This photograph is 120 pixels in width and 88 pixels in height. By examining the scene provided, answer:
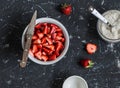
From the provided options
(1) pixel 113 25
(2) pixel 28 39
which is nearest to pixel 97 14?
(1) pixel 113 25

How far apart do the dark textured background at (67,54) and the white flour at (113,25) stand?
0.11 ft

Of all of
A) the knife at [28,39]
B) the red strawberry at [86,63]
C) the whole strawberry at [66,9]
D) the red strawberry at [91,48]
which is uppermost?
the whole strawberry at [66,9]

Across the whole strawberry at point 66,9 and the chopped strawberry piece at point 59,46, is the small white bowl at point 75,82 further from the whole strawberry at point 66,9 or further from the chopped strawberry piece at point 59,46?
the whole strawberry at point 66,9

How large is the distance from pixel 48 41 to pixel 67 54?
77 mm

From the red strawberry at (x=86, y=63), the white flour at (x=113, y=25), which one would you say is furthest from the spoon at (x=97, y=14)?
the red strawberry at (x=86, y=63)

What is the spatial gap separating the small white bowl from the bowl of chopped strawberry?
0.08m

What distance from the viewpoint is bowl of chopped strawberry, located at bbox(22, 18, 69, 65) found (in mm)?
1392

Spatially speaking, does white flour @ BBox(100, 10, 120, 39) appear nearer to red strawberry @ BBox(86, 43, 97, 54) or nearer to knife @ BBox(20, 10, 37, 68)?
red strawberry @ BBox(86, 43, 97, 54)

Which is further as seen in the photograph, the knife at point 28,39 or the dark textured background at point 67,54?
the dark textured background at point 67,54

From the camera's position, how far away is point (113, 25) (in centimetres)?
141

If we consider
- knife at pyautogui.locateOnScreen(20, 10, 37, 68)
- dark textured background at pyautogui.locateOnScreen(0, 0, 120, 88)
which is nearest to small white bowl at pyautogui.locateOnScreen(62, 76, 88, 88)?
dark textured background at pyautogui.locateOnScreen(0, 0, 120, 88)

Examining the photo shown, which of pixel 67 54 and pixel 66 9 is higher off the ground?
pixel 66 9

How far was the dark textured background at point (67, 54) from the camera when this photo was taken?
1.42 m

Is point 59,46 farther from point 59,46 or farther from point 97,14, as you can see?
point 97,14
